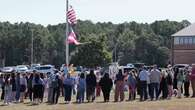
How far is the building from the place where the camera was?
110875 millimetres

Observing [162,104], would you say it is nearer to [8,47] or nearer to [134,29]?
[8,47]

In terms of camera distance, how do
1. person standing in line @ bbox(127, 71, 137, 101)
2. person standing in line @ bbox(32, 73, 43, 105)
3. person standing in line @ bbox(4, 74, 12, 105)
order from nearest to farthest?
person standing in line @ bbox(32, 73, 43, 105) → person standing in line @ bbox(4, 74, 12, 105) → person standing in line @ bbox(127, 71, 137, 101)

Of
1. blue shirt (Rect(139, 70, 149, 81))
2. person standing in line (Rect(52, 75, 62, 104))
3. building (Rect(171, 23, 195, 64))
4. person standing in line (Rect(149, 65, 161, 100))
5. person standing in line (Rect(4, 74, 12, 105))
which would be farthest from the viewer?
building (Rect(171, 23, 195, 64))

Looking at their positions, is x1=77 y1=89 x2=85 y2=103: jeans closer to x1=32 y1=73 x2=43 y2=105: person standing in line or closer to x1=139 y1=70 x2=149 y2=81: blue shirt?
x1=32 y1=73 x2=43 y2=105: person standing in line

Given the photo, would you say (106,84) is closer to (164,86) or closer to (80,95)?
(80,95)

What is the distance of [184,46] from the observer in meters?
112

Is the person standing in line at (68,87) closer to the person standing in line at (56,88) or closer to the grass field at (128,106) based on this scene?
the person standing in line at (56,88)

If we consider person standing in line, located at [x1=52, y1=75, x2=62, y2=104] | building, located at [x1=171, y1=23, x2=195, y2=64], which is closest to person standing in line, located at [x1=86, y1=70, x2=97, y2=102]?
person standing in line, located at [x1=52, y1=75, x2=62, y2=104]

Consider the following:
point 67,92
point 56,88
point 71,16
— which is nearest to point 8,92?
point 56,88

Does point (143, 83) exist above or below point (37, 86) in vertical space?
above

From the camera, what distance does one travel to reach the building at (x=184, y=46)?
4365 inches

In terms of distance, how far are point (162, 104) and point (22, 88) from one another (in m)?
7.96

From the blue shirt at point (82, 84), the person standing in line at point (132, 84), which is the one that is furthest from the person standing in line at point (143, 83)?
the blue shirt at point (82, 84)

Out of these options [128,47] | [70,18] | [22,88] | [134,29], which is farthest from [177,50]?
[22,88]
